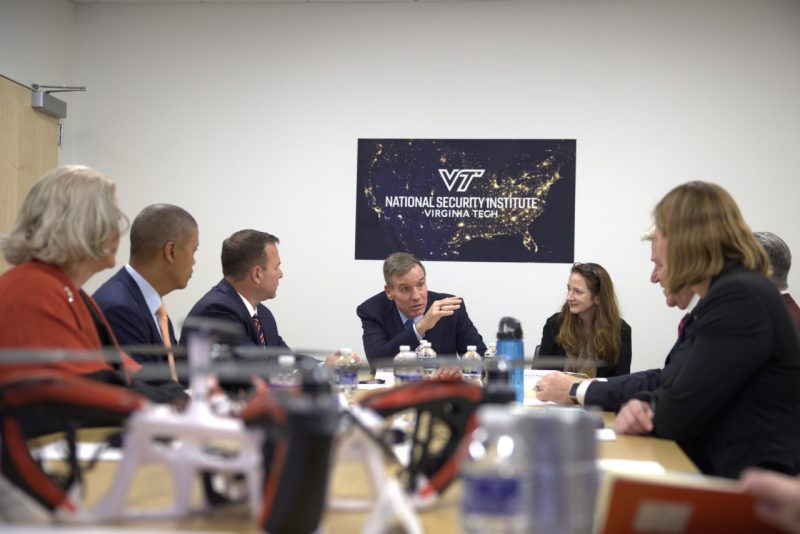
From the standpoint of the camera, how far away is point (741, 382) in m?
2.10

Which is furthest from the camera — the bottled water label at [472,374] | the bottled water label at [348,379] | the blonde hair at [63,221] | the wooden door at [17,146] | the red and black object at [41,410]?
the wooden door at [17,146]

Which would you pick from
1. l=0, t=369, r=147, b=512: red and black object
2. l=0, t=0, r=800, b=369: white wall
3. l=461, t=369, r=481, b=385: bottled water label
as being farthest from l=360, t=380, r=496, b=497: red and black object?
l=0, t=0, r=800, b=369: white wall

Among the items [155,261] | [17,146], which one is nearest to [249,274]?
[155,261]

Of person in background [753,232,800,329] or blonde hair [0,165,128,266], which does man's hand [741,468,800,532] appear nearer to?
blonde hair [0,165,128,266]

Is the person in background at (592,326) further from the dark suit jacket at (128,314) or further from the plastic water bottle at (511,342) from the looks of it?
the dark suit jacket at (128,314)

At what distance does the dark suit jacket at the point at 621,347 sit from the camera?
4.48m

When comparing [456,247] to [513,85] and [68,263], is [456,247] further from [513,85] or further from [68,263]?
[68,263]

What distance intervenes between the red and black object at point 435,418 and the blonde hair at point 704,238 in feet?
3.98

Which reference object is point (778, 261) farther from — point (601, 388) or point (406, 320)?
point (406, 320)

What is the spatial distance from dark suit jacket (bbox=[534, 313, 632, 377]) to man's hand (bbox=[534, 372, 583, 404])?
1698 mm

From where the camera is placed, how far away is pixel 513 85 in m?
5.76

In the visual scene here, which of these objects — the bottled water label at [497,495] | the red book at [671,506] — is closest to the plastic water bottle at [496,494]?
the bottled water label at [497,495]

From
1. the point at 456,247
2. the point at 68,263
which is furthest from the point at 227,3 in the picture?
the point at 68,263

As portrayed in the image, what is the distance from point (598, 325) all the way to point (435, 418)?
3.55 m
